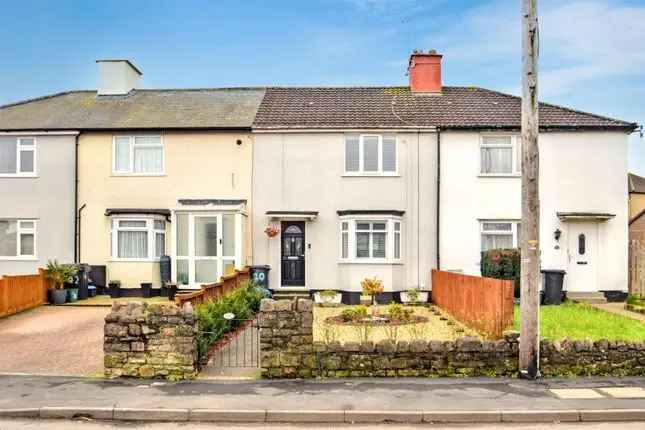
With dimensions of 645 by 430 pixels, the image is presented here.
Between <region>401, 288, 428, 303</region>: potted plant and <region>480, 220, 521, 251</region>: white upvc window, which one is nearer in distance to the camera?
<region>401, 288, 428, 303</region>: potted plant

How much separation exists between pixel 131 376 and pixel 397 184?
13775 millimetres

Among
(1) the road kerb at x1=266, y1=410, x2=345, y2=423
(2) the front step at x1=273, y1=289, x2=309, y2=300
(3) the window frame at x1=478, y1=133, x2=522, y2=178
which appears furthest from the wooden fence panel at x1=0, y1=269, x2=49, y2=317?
(3) the window frame at x1=478, y1=133, x2=522, y2=178

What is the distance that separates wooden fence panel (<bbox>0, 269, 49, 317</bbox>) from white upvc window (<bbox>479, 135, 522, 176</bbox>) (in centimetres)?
1470

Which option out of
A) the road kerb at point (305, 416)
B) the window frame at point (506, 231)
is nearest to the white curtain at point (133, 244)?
the window frame at point (506, 231)

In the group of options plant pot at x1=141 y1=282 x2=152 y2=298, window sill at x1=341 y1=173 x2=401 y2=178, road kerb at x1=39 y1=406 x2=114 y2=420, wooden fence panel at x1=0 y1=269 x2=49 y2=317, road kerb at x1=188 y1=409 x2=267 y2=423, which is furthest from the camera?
window sill at x1=341 y1=173 x2=401 y2=178

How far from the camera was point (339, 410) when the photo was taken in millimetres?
8727

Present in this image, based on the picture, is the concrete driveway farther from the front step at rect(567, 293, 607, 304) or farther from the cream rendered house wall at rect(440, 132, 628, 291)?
the front step at rect(567, 293, 607, 304)

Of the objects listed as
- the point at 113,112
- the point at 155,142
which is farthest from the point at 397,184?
the point at 113,112

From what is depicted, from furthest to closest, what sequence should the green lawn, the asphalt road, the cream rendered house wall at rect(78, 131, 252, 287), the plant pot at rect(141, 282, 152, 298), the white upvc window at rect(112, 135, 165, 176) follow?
the white upvc window at rect(112, 135, 165, 176)
the cream rendered house wall at rect(78, 131, 252, 287)
the plant pot at rect(141, 282, 152, 298)
the green lawn
the asphalt road

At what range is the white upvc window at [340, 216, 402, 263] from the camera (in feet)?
73.0

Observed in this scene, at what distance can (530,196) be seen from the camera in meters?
10.6

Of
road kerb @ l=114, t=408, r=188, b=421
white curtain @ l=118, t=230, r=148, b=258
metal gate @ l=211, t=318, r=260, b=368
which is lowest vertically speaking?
road kerb @ l=114, t=408, r=188, b=421

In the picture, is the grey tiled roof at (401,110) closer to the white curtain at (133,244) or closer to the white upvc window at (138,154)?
the white upvc window at (138,154)

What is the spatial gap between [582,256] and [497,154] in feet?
14.5
